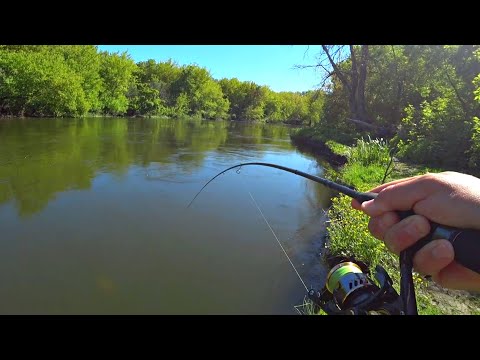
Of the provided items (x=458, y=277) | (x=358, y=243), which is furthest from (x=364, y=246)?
(x=458, y=277)

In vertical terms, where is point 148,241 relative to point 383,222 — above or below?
below

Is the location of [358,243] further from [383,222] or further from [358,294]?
[383,222]

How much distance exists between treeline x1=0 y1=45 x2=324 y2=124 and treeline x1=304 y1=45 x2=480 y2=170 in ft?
12.9

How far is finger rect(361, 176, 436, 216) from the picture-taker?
124cm

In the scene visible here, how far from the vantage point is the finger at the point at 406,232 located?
124 cm

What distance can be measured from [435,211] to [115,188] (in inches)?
398

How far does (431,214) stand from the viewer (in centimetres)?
121

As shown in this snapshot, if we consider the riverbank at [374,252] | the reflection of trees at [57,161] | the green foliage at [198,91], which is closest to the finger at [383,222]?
the riverbank at [374,252]

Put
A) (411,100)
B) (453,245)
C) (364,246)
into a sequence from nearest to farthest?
(453,245)
(364,246)
(411,100)

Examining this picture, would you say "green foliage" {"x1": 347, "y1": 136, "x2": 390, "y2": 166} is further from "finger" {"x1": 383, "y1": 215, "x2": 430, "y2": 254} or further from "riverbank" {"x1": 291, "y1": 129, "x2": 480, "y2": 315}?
"finger" {"x1": 383, "y1": 215, "x2": 430, "y2": 254}

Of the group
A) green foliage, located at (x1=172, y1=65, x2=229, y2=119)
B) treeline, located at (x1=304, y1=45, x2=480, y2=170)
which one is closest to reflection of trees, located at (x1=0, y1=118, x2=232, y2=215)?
treeline, located at (x1=304, y1=45, x2=480, y2=170)

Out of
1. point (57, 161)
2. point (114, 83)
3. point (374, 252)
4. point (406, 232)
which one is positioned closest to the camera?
point (406, 232)

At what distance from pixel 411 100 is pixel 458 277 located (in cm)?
2771

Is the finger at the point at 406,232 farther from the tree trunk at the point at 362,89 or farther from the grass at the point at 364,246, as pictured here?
the tree trunk at the point at 362,89
